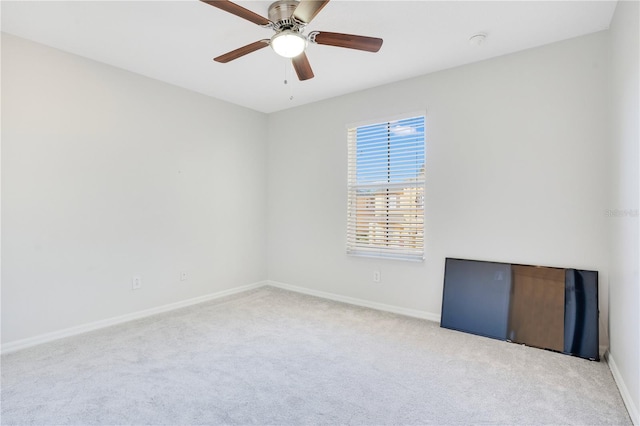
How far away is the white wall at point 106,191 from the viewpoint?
2.69 m

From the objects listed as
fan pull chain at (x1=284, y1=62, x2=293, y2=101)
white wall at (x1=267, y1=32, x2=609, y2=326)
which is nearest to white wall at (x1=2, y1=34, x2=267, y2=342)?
fan pull chain at (x1=284, y1=62, x2=293, y2=101)

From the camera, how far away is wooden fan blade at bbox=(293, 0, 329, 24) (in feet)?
5.85

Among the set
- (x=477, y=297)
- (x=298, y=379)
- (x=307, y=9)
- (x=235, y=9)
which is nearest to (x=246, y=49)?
(x=235, y=9)

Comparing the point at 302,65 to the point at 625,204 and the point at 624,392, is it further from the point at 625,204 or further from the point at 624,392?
the point at 624,392

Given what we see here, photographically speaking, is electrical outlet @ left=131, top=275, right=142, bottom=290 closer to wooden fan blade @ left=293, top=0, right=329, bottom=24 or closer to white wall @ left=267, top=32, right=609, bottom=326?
white wall @ left=267, top=32, right=609, bottom=326

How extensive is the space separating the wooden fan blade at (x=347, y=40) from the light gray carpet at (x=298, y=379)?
7.29ft

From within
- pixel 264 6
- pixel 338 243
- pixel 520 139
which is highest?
pixel 264 6

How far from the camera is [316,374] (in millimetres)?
2277

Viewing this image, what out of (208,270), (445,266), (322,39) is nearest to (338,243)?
(445,266)

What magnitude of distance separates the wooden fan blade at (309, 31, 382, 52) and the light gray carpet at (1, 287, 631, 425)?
87.4 inches

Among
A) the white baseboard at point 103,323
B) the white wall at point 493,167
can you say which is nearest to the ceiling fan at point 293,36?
the white wall at point 493,167

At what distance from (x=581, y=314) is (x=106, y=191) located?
430 centimetres

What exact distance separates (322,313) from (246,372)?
1405 mm

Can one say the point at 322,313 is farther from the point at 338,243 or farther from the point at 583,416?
the point at 583,416
